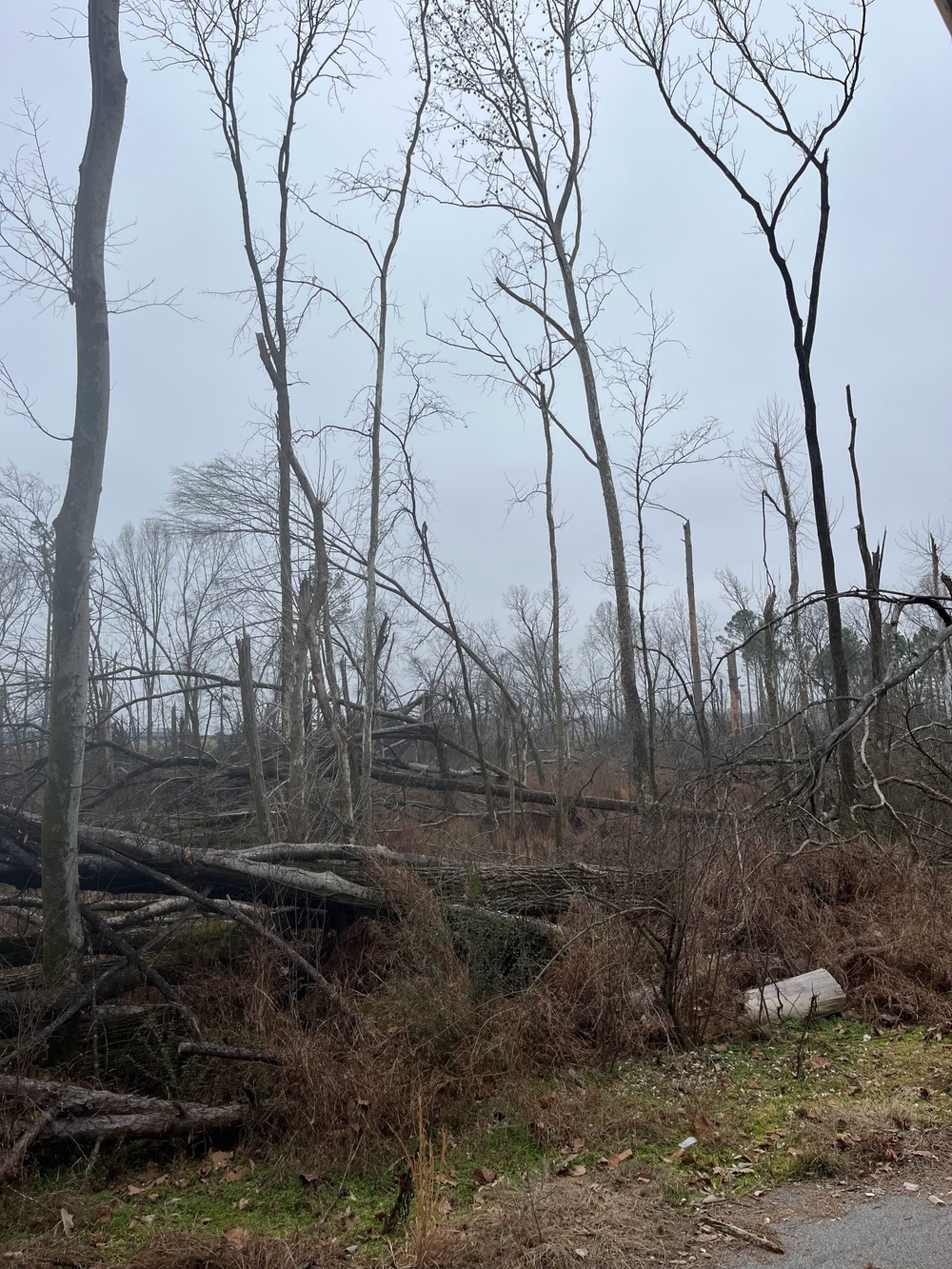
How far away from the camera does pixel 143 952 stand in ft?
19.9

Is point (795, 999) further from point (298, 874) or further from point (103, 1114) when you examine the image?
point (103, 1114)

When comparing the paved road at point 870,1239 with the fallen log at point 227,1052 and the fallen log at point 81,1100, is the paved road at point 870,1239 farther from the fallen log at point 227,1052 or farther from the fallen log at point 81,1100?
the fallen log at point 81,1100

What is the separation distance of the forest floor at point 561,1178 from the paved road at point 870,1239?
0.06 meters

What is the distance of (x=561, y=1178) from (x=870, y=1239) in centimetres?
134

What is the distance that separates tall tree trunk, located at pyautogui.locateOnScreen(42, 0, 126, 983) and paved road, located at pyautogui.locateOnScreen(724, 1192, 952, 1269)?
4324 millimetres

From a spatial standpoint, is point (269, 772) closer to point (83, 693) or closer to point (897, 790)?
Answer: point (83, 693)

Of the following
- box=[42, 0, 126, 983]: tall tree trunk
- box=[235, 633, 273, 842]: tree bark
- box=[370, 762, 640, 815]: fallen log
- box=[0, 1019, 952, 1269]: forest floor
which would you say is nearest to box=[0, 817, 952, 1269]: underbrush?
box=[0, 1019, 952, 1269]: forest floor

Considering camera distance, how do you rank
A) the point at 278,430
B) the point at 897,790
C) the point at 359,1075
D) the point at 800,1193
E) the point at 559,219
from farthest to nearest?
the point at 559,219 < the point at 278,430 < the point at 897,790 < the point at 359,1075 < the point at 800,1193

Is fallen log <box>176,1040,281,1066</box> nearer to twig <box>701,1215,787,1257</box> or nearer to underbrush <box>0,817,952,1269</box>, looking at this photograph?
underbrush <box>0,817,952,1269</box>

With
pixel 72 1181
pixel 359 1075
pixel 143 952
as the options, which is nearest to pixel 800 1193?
pixel 359 1075

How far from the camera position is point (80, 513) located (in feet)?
19.3

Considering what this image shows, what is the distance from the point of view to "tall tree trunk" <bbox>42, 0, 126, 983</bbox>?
5.61 metres

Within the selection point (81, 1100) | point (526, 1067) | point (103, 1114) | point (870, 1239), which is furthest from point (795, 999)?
point (81, 1100)

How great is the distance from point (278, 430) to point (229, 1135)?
955 cm
